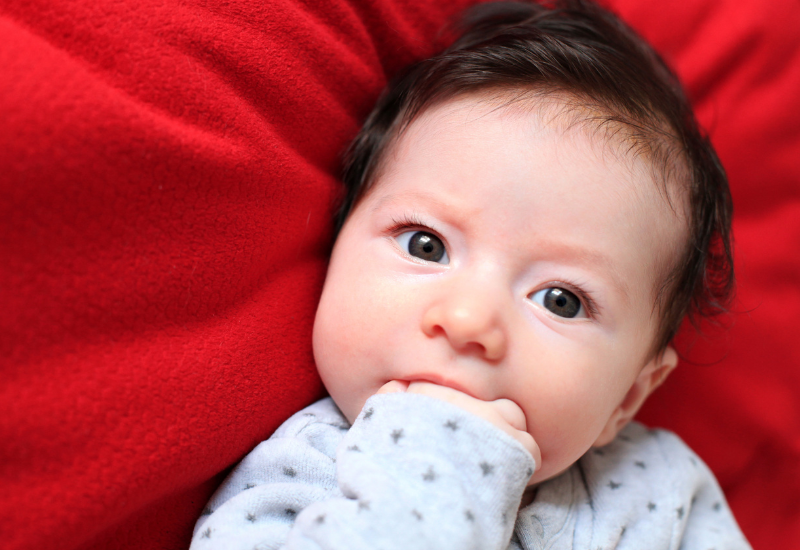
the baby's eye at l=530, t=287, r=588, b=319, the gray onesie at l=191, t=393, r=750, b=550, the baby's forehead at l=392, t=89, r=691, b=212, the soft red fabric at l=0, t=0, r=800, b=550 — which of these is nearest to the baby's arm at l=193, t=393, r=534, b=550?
the gray onesie at l=191, t=393, r=750, b=550

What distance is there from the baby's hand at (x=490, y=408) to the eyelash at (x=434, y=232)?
198 mm

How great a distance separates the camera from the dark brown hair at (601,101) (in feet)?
3.29

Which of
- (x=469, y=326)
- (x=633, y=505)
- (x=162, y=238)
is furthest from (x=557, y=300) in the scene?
(x=162, y=238)

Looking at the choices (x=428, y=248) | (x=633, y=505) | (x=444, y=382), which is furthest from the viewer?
(x=633, y=505)

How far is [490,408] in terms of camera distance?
0.83 meters

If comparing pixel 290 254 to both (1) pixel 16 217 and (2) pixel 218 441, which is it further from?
(1) pixel 16 217

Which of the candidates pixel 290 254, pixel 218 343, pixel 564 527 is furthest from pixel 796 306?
pixel 218 343

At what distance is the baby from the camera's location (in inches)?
30.8

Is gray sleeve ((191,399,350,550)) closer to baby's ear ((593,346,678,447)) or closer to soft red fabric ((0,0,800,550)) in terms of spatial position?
soft red fabric ((0,0,800,550))

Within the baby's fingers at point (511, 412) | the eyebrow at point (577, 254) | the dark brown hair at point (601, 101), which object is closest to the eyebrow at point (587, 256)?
the eyebrow at point (577, 254)

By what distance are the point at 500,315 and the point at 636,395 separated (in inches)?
16.6

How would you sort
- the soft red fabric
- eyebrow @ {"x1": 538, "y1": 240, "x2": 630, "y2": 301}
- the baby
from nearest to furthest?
the soft red fabric < the baby < eyebrow @ {"x1": 538, "y1": 240, "x2": 630, "y2": 301}

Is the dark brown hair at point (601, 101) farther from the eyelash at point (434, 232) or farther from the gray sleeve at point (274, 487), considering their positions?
the gray sleeve at point (274, 487)

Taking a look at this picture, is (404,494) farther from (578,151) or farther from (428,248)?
(578,151)
